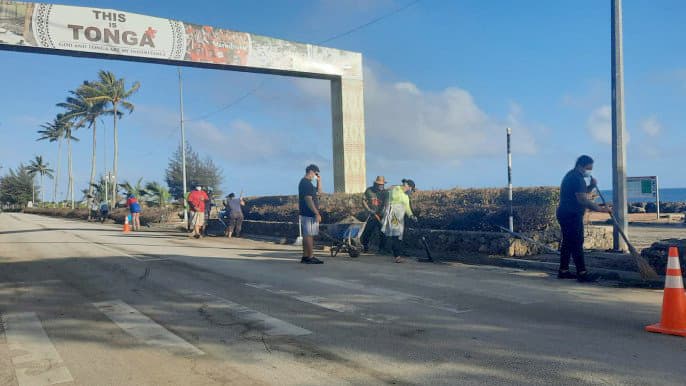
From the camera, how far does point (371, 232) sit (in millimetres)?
12992

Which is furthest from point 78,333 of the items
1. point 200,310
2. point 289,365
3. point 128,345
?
point 289,365

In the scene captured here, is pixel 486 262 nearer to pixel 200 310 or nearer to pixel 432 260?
pixel 432 260

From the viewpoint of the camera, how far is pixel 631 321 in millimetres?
5430

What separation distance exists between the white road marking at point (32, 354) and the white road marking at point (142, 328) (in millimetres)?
705

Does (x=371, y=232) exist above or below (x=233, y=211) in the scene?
below

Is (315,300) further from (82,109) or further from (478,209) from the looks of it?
(82,109)

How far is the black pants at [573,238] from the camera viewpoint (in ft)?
26.5

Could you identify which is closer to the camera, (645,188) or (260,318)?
(260,318)

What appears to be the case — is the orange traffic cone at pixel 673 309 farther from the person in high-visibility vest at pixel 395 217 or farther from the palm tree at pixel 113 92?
the palm tree at pixel 113 92

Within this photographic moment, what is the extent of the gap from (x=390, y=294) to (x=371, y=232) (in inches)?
234

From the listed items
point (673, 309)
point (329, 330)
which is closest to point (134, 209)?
point (329, 330)

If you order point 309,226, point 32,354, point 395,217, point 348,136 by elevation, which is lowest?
point 32,354

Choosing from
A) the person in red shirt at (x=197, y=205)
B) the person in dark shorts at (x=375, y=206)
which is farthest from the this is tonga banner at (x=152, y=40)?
the person in dark shorts at (x=375, y=206)

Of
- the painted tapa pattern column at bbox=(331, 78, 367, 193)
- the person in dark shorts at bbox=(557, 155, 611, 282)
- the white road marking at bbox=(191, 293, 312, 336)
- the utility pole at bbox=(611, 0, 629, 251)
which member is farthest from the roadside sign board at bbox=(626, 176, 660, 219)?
the white road marking at bbox=(191, 293, 312, 336)
